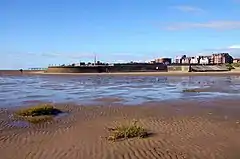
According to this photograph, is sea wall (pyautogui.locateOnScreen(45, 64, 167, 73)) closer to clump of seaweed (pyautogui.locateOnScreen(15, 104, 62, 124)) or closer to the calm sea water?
the calm sea water

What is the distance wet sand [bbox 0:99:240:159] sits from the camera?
31.6 ft

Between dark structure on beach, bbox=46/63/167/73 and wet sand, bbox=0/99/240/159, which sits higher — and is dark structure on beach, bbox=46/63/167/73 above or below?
below

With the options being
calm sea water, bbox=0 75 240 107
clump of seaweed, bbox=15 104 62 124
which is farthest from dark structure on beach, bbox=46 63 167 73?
clump of seaweed, bbox=15 104 62 124


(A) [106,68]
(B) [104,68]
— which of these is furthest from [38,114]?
(A) [106,68]

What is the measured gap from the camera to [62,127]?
45.7ft

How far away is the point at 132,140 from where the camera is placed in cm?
1097

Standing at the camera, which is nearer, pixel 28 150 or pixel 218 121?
pixel 28 150

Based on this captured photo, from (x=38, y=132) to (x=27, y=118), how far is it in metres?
3.55

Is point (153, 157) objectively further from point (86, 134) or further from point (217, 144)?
point (86, 134)

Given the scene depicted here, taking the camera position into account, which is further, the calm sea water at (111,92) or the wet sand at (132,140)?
the calm sea water at (111,92)

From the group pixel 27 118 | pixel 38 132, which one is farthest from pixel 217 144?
pixel 27 118

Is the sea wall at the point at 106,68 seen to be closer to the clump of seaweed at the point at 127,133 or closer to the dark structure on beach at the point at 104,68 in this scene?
the dark structure on beach at the point at 104,68

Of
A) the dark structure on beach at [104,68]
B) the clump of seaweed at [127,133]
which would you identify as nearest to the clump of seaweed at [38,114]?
the clump of seaweed at [127,133]

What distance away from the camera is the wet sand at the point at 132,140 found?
962 cm
